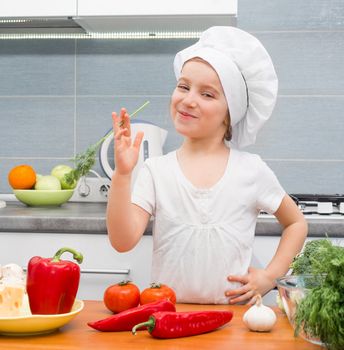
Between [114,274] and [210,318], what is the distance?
1046 millimetres

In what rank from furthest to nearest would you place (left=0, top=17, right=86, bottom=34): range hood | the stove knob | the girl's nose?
(left=0, top=17, right=86, bottom=34): range hood, the stove knob, the girl's nose

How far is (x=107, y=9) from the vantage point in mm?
2400

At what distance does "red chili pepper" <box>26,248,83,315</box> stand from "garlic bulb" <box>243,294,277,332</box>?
11.8 inches

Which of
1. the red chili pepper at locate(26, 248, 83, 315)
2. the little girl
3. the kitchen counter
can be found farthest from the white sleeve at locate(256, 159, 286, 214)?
the red chili pepper at locate(26, 248, 83, 315)

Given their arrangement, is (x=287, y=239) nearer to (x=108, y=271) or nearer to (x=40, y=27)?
(x=108, y=271)

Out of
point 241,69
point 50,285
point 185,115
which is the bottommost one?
point 50,285

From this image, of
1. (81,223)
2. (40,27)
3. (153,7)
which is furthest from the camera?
(40,27)

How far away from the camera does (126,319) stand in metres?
1.15

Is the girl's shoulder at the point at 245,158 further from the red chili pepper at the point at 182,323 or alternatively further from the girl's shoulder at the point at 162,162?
the red chili pepper at the point at 182,323

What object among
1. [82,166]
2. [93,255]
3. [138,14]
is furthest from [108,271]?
[138,14]

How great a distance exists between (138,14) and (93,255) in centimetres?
83

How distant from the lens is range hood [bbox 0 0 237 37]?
2.37 meters

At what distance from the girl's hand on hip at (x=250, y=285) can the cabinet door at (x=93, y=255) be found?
530 millimetres

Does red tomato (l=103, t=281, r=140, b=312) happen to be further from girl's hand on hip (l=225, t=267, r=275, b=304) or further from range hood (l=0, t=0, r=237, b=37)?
range hood (l=0, t=0, r=237, b=37)
